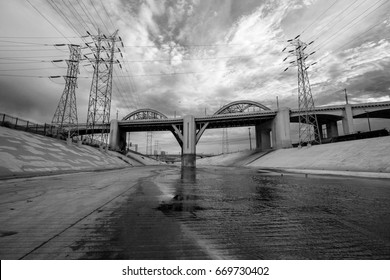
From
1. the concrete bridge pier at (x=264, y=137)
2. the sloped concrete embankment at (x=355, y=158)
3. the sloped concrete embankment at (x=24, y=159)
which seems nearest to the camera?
the sloped concrete embankment at (x=24, y=159)

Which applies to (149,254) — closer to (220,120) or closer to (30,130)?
(30,130)

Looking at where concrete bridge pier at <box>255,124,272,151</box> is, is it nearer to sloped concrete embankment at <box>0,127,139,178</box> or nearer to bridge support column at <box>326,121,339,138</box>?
bridge support column at <box>326,121,339,138</box>

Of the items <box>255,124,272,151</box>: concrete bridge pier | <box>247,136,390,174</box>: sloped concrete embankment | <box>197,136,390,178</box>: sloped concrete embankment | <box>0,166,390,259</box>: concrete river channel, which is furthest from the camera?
<box>255,124,272,151</box>: concrete bridge pier

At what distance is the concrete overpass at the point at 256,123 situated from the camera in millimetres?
58875

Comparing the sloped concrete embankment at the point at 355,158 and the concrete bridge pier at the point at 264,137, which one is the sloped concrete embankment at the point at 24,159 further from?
the concrete bridge pier at the point at 264,137

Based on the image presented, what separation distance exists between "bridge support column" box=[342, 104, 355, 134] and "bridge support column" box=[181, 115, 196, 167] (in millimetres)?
48645

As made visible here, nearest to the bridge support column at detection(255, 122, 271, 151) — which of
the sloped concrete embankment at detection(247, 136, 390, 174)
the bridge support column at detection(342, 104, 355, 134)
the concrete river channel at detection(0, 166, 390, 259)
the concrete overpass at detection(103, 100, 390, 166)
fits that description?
the concrete overpass at detection(103, 100, 390, 166)

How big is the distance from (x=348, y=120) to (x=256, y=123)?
92.4ft

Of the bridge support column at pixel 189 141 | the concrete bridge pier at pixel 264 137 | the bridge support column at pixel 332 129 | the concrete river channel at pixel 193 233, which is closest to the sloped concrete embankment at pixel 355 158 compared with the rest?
the concrete river channel at pixel 193 233

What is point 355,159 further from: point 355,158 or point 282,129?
point 282,129

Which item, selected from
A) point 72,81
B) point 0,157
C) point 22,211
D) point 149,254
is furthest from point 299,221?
point 72,81

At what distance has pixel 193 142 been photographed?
67.9 m

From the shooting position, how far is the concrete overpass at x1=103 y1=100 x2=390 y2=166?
58875mm

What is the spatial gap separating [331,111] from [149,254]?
2857 inches
